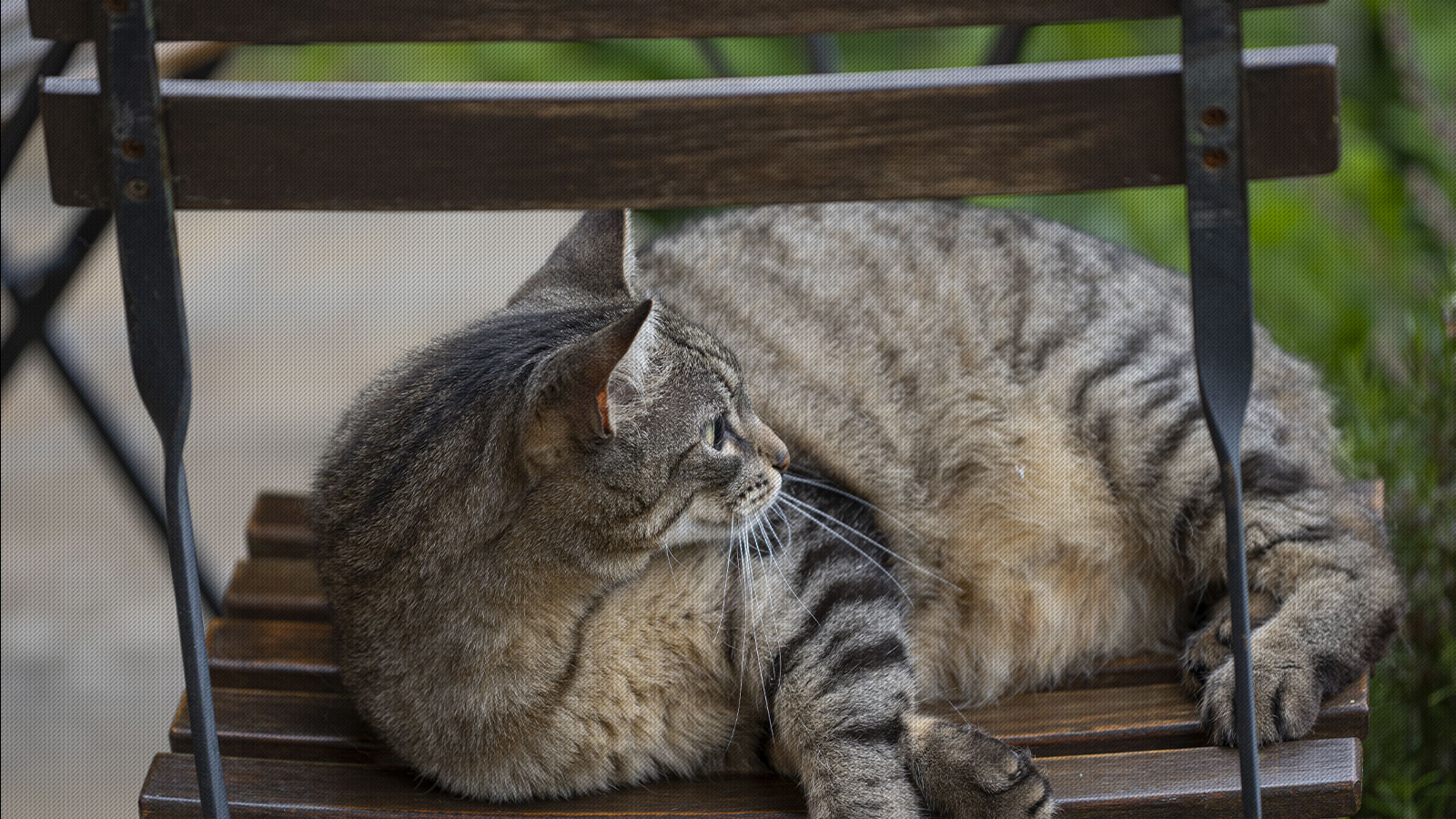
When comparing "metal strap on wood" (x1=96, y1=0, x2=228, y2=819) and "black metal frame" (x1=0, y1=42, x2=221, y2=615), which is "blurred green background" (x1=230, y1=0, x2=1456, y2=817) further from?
"metal strap on wood" (x1=96, y1=0, x2=228, y2=819)

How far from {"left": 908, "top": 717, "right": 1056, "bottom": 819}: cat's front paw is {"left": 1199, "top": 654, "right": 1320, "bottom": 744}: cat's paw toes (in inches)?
9.1

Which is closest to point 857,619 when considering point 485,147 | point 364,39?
point 485,147

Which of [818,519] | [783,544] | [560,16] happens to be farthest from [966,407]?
[560,16]

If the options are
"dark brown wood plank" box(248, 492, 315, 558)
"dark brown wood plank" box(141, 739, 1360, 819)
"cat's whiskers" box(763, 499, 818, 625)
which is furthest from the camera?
"dark brown wood plank" box(248, 492, 315, 558)

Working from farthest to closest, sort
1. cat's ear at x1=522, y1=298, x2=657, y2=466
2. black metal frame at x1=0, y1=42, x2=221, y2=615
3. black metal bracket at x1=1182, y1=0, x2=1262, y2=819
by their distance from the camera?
black metal frame at x1=0, y1=42, x2=221, y2=615
cat's ear at x1=522, y1=298, x2=657, y2=466
black metal bracket at x1=1182, y1=0, x2=1262, y2=819

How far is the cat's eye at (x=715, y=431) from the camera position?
5.32ft

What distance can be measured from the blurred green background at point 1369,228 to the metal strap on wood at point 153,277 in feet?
5.57

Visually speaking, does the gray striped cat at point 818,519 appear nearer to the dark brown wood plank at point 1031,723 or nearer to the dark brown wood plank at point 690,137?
the dark brown wood plank at point 1031,723

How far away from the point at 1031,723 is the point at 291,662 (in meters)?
0.97

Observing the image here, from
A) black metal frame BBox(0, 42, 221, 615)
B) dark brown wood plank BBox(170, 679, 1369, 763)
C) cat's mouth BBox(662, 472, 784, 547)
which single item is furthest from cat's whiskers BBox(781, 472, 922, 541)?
black metal frame BBox(0, 42, 221, 615)

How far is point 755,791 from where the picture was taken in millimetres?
1617

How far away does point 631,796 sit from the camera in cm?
160

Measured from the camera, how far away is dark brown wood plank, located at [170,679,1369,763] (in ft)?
5.37

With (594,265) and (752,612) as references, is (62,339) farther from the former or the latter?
(752,612)
